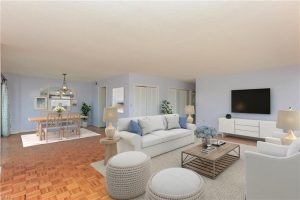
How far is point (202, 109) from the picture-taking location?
254 inches

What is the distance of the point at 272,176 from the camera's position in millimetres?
1487

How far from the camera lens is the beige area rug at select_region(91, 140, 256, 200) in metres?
2.00

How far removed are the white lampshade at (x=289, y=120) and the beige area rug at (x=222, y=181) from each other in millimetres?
1010

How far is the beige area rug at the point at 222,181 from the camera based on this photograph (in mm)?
2004

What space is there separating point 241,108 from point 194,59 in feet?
9.35

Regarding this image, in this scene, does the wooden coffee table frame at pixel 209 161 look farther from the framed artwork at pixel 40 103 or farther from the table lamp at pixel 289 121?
the framed artwork at pixel 40 103

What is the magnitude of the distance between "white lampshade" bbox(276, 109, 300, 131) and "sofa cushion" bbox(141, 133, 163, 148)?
7.14 ft

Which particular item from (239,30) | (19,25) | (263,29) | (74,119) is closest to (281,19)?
(263,29)

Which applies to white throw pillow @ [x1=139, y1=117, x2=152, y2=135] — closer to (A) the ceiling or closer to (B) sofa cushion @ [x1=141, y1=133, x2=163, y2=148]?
(B) sofa cushion @ [x1=141, y1=133, x2=163, y2=148]

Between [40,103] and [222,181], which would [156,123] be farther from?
[40,103]

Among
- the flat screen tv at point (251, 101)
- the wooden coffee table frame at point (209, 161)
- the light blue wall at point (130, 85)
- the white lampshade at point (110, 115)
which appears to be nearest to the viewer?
the wooden coffee table frame at point (209, 161)

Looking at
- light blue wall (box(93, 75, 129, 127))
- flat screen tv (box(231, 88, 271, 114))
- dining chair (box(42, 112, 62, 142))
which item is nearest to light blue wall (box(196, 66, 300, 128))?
flat screen tv (box(231, 88, 271, 114))

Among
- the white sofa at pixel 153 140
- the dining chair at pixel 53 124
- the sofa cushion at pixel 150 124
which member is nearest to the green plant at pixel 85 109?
the dining chair at pixel 53 124

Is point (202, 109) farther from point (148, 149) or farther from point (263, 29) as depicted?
point (263, 29)
